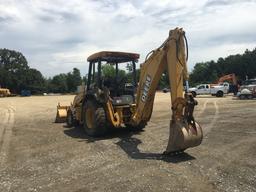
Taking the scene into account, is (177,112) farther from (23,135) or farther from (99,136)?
(23,135)

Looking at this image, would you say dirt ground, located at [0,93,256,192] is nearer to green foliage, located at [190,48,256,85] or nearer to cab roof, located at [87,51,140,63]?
cab roof, located at [87,51,140,63]

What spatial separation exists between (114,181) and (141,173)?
73 cm

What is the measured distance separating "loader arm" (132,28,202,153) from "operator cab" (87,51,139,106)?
1.52 meters

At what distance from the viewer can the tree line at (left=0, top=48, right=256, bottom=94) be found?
9406 centimetres

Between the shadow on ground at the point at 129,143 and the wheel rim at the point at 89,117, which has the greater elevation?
the wheel rim at the point at 89,117

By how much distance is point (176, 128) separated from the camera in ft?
29.9

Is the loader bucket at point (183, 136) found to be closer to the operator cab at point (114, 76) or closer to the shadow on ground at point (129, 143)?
the shadow on ground at point (129, 143)

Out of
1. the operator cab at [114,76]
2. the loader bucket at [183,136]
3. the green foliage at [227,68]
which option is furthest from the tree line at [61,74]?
the loader bucket at [183,136]

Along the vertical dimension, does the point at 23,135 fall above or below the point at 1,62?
below

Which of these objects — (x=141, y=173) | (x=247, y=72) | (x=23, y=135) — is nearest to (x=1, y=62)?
(x=247, y=72)

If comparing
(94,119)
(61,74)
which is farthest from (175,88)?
(61,74)

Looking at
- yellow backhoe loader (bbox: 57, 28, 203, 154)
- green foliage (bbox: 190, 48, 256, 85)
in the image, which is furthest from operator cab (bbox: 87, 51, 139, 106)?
green foliage (bbox: 190, 48, 256, 85)

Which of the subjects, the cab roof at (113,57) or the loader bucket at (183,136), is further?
the cab roof at (113,57)

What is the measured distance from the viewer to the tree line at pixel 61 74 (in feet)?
309
